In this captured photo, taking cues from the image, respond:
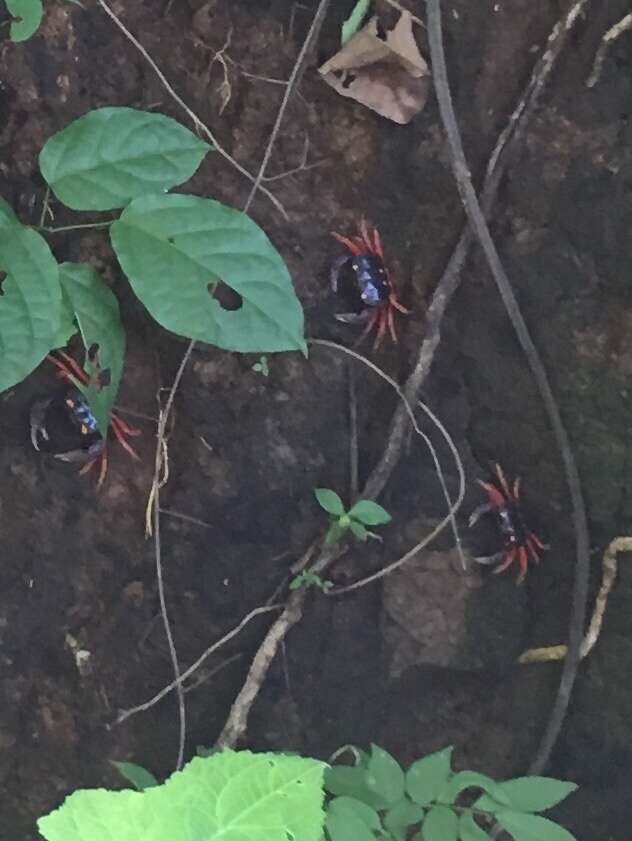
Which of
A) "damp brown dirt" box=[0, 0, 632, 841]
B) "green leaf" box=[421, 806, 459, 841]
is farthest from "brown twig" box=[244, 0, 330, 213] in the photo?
"green leaf" box=[421, 806, 459, 841]

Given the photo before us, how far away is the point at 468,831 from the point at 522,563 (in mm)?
464

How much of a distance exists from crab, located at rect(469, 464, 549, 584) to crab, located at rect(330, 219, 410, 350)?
0.29 meters

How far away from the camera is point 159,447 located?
1.50 m

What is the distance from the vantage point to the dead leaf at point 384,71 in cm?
138

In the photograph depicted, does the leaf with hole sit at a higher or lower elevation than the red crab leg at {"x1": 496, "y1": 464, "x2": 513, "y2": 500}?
lower

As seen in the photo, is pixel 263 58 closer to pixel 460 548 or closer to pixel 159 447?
pixel 159 447

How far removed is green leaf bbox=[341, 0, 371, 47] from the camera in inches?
54.1

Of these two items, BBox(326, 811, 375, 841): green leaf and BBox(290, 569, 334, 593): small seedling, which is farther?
Result: BBox(290, 569, 334, 593): small seedling

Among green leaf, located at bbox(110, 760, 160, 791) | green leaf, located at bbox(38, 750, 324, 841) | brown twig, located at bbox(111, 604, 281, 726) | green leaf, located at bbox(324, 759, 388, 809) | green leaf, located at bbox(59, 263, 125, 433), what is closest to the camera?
green leaf, located at bbox(38, 750, 324, 841)

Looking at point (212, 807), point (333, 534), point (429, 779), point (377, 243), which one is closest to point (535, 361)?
point (377, 243)

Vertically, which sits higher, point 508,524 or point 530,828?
point 508,524

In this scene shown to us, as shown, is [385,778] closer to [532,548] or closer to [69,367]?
[532,548]

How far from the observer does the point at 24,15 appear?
1231 millimetres

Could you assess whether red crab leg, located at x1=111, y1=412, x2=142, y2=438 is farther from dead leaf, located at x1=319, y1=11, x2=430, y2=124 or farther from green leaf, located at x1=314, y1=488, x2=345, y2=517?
dead leaf, located at x1=319, y1=11, x2=430, y2=124
